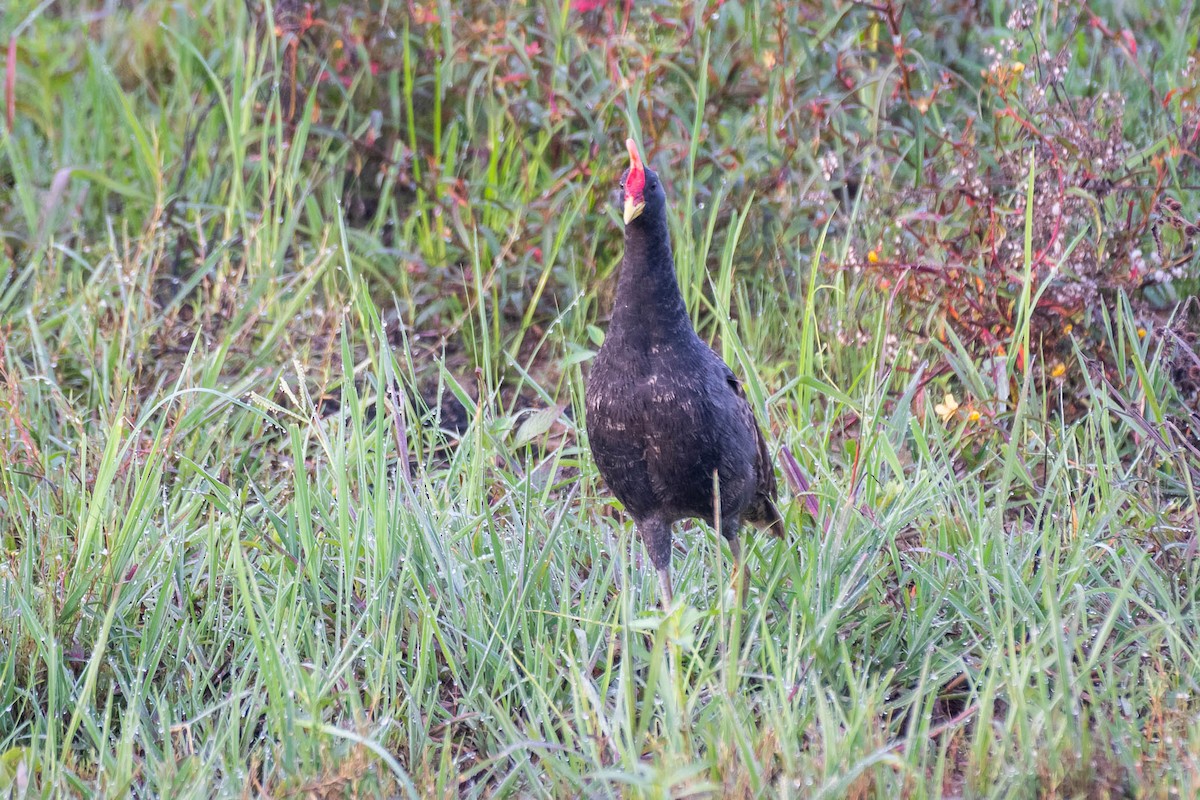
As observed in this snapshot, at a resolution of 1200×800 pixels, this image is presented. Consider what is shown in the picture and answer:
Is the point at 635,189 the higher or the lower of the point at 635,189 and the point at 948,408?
the higher

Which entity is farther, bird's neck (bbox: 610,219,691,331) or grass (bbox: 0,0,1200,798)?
bird's neck (bbox: 610,219,691,331)

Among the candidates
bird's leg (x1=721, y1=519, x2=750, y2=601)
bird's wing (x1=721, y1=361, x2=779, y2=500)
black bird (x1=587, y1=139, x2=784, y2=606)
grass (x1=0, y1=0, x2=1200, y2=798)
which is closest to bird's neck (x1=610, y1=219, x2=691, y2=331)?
black bird (x1=587, y1=139, x2=784, y2=606)

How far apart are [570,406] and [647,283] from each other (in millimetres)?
1508

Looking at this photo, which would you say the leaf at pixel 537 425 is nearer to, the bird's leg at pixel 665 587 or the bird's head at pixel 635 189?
the bird's leg at pixel 665 587

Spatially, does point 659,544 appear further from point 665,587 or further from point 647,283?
point 647,283

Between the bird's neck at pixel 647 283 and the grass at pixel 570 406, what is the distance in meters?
0.49

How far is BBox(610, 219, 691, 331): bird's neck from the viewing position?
2.99 m

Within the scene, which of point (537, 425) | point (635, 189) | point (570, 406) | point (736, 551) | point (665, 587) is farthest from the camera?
point (570, 406)

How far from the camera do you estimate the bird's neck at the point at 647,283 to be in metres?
2.99

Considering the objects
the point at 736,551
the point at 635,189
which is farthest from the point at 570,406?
the point at 635,189

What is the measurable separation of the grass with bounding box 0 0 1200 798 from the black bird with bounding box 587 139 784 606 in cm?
24

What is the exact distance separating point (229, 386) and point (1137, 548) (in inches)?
109

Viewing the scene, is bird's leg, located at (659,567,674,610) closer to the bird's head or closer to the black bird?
the black bird

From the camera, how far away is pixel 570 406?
4.46 m
